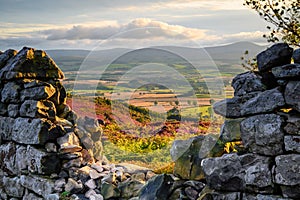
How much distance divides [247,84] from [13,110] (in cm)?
912

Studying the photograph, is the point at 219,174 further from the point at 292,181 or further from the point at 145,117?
the point at 145,117

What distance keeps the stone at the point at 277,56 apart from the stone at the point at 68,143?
24.6 feet

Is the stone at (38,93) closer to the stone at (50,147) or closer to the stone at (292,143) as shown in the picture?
the stone at (50,147)

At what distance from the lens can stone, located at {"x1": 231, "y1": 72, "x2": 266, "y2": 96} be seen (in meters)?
9.20

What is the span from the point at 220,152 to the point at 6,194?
8.81 m

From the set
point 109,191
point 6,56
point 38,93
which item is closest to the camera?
point 109,191

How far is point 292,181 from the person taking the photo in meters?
8.21

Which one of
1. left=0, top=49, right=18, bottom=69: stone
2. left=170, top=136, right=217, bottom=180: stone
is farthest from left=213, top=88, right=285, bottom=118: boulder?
left=0, top=49, right=18, bottom=69: stone

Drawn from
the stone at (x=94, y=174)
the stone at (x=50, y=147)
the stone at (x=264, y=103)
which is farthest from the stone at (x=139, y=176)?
the stone at (x=264, y=103)

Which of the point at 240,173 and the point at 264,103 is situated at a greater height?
the point at 264,103

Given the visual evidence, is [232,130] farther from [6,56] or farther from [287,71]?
[6,56]

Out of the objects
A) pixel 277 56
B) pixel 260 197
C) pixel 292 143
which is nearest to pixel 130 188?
pixel 260 197

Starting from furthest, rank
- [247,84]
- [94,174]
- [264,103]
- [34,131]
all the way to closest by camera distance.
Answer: [34,131]
[94,174]
[247,84]
[264,103]

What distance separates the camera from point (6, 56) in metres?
16.2
